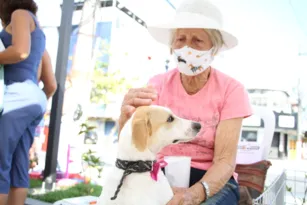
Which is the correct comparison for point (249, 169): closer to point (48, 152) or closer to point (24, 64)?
point (24, 64)

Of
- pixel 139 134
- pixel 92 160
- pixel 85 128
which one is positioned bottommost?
pixel 92 160

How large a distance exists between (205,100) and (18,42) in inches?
38.5

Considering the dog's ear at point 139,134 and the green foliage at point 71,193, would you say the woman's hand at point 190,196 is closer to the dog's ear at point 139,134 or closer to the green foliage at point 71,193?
the dog's ear at point 139,134

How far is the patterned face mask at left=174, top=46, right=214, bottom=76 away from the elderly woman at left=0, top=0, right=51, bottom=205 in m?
0.79

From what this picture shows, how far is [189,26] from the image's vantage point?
121 cm

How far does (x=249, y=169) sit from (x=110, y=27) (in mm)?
2714

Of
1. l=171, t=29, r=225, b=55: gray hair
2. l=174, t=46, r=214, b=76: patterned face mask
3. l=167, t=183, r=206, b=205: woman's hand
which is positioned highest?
l=171, t=29, r=225, b=55: gray hair

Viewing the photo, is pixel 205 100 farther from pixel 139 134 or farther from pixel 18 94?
pixel 18 94

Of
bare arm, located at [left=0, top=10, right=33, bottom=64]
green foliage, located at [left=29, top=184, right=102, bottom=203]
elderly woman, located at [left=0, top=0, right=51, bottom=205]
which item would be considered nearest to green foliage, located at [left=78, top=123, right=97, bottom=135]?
green foliage, located at [left=29, top=184, right=102, bottom=203]

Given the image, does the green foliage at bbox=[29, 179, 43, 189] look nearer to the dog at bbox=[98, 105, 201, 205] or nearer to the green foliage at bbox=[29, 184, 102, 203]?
the green foliage at bbox=[29, 184, 102, 203]

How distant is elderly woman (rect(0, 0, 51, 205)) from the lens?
153cm

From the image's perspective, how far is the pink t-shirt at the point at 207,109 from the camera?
3.98 feet

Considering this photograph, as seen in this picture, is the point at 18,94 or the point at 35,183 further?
the point at 35,183

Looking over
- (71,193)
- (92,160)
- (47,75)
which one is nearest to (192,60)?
(47,75)
